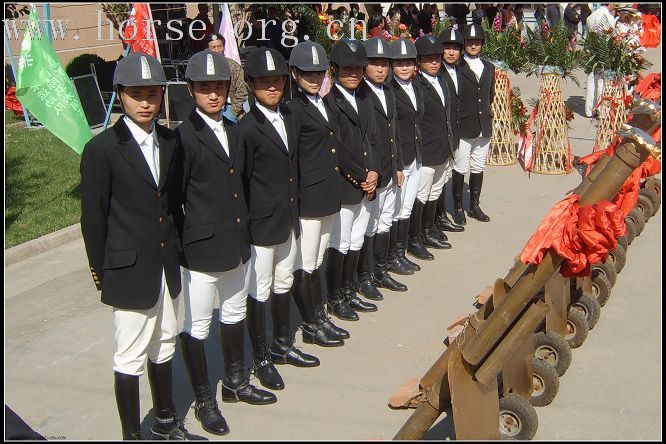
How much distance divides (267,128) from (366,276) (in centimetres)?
202

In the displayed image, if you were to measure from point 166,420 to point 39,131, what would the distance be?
30.0ft

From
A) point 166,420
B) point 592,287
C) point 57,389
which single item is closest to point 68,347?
point 57,389

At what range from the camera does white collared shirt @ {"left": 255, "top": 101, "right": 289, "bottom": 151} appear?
15.4 ft

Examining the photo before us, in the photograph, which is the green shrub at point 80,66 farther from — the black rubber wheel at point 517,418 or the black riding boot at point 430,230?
the black rubber wheel at point 517,418

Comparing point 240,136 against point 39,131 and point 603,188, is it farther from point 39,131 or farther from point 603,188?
point 39,131

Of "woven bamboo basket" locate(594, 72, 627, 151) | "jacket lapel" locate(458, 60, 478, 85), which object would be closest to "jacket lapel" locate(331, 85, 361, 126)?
"jacket lapel" locate(458, 60, 478, 85)

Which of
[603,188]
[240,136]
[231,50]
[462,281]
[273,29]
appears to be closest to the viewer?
[603,188]

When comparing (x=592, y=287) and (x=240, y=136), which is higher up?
(x=240, y=136)

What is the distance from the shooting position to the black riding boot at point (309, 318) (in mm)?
5289

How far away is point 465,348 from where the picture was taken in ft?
11.9

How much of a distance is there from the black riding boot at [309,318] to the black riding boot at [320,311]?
2 cm

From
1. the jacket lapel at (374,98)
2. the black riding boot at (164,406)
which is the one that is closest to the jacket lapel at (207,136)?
the black riding boot at (164,406)

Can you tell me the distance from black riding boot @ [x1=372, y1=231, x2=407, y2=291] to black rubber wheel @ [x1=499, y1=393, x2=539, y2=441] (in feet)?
7.59

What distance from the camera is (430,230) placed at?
7410 millimetres
